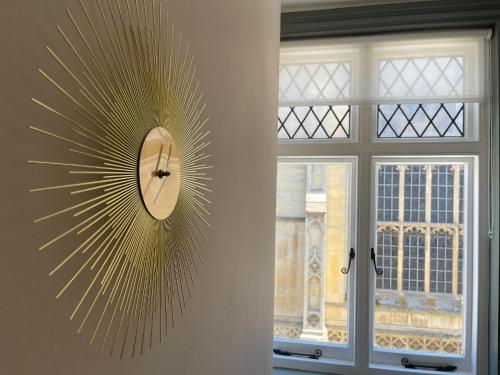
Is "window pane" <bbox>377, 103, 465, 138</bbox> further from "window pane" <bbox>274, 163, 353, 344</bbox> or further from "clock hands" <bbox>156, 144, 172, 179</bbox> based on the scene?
"clock hands" <bbox>156, 144, 172, 179</bbox>

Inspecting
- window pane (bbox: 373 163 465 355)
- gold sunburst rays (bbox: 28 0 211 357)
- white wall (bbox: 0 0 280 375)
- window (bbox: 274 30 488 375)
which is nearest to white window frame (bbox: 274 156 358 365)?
window (bbox: 274 30 488 375)

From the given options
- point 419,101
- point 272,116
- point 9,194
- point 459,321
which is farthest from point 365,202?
point 9,194

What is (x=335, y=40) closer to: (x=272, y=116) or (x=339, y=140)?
(x=339, y=140)

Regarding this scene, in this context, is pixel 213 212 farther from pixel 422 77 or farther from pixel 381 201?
pixel 422 77

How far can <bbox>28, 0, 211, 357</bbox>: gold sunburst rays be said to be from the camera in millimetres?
493

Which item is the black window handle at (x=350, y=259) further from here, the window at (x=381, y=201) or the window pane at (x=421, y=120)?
the window pane at (x=421, y=120)

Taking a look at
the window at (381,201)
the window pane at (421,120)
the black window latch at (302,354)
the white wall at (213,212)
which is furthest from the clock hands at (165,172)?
the black window latch at (302,354)

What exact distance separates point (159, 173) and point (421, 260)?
6.75 ft

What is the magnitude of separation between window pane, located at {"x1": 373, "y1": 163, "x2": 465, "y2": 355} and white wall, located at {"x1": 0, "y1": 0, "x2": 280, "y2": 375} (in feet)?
3.22

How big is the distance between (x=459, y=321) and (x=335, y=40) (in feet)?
5.54

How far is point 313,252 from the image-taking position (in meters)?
2.47

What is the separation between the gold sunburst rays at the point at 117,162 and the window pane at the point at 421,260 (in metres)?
1.85

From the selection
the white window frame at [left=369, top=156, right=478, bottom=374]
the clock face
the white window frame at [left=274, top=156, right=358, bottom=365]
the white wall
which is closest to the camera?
the white wall

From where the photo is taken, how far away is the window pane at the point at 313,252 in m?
2.42
